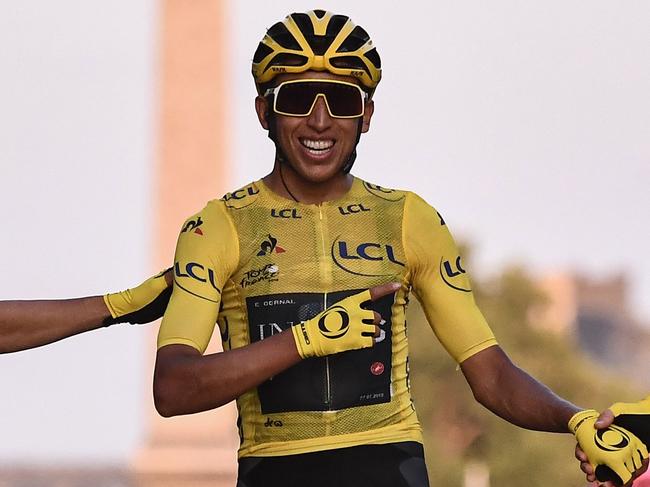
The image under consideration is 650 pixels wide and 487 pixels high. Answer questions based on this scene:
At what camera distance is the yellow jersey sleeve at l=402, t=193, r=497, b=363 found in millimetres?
8375

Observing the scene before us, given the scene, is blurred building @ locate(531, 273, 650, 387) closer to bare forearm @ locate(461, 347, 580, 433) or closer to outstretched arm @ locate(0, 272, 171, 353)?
outstretched arm @ locate(0, 272, 171, 353)

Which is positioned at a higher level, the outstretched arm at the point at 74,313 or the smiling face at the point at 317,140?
the smiling face at the point at 317,140

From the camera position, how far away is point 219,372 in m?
7.76

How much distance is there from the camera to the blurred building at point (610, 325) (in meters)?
140

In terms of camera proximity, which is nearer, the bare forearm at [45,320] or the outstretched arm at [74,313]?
the outstretched arm at [74,313]

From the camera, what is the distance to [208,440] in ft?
215

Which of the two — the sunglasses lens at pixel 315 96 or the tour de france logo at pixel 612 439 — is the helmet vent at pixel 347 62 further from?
the tour de france logo at pixel 612 439

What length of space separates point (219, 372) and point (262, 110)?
1375 mm

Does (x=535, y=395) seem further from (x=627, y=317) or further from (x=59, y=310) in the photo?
(x=627, y=317)

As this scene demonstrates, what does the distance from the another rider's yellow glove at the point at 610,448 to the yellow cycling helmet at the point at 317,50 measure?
5.67 feet

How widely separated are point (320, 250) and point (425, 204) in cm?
54

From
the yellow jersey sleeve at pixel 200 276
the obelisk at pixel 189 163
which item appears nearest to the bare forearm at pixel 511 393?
the yellow jersey sleeve at pixel 200 276

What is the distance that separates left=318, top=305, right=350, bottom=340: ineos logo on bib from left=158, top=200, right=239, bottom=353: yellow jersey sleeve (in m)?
0.52

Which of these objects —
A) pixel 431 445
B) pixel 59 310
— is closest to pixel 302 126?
pixel 59 310
